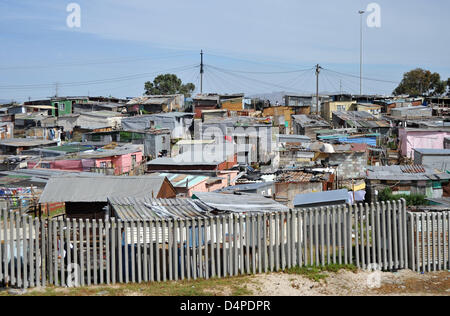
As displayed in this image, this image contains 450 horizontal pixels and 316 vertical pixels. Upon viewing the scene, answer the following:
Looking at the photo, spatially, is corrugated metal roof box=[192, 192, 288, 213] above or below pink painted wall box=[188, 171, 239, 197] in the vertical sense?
above

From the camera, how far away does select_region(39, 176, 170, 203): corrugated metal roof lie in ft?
47.0

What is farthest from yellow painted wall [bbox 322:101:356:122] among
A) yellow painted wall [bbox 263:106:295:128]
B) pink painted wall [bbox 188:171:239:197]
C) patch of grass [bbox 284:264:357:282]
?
patch of grass [bbox 284:264:357:282]

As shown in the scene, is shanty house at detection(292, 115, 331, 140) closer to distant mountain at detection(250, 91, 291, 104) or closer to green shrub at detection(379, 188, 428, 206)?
distant mountain at detection(250, 91, 291, 104)

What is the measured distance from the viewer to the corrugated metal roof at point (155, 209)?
29.6 ft

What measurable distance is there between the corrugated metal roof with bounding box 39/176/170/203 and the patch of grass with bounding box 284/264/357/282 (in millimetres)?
7073

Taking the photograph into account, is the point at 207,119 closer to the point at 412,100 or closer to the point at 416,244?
the point at 412,100

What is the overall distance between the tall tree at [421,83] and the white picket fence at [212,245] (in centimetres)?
7333

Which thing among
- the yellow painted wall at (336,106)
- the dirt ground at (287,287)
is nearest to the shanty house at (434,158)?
the dirt ground at (287,287)

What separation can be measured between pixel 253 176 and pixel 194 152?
750 cm

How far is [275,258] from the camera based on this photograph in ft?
28.9

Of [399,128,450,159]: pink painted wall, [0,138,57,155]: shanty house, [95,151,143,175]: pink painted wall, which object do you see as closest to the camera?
[95,151,143,175]: pink painted wall

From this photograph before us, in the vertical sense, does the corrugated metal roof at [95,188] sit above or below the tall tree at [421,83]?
below

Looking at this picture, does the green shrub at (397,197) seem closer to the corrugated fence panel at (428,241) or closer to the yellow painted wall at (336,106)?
the corrugated fence panel at (428,241)

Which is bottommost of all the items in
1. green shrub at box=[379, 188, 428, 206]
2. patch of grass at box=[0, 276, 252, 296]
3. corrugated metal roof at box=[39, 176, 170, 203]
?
patch of grass at box=[0, 276, 252, 296]
